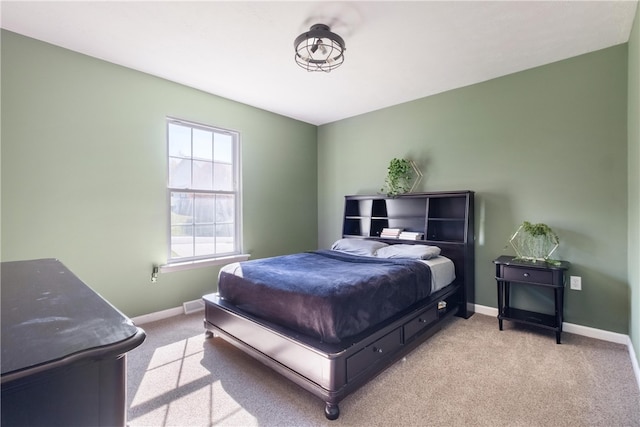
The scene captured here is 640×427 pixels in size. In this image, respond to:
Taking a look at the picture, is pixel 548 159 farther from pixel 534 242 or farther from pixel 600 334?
pixel 600 334

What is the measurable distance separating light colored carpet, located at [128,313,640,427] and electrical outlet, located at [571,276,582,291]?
1.52 feet

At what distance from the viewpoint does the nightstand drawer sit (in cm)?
264

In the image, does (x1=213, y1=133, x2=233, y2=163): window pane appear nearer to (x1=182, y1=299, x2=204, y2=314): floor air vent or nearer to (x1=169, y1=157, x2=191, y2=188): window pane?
(x1=169, y1=157, x2=191, y2=188): window pane

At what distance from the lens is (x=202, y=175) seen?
12.1 feet

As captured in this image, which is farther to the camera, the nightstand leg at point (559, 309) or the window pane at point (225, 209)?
the window pane at point (225, 209)

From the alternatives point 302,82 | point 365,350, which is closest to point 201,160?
point 302,82

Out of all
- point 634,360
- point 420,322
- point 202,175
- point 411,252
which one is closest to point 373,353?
point 420,322

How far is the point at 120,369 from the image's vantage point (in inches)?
25.3

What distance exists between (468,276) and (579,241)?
3.42 feet

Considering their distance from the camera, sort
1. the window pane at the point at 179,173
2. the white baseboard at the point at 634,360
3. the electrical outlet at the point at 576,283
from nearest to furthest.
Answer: the white baseboard at the point at 634,360 < the electrical outlet at the point at 576,283 < the window pane at the point at 179,173

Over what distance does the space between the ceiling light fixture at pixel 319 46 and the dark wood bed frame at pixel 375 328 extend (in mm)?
1909

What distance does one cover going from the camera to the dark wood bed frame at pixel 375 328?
1802 millimetres

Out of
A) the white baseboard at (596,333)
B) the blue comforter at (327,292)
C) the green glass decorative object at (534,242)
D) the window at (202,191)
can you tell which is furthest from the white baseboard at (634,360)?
the window at (202,191)

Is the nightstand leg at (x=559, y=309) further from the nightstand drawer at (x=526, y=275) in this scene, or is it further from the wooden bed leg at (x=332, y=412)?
the wooden bed leg at (x=332, y=412)
